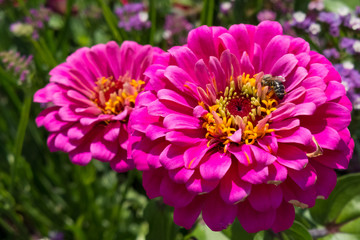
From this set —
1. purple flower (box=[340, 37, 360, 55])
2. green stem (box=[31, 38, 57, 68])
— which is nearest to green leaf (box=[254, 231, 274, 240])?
purple flower (box=[340, 37, 360, 55])

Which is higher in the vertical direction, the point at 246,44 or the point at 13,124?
the point at 246,44

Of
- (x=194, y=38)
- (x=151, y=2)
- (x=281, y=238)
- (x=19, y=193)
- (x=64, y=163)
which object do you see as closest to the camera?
(x=194, y=38)

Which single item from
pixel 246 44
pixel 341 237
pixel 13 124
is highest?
pixel 246 44

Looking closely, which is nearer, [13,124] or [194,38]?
[194,38]

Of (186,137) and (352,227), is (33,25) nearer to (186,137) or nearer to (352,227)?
(186,137)

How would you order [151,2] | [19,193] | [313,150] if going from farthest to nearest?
[19,193], [151,2], [313,150]

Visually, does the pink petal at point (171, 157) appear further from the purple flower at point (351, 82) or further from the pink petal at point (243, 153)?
the purple flower at point (351, 82)

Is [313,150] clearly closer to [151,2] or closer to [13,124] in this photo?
[151,2]

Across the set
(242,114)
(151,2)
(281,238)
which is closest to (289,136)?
(242,114)
